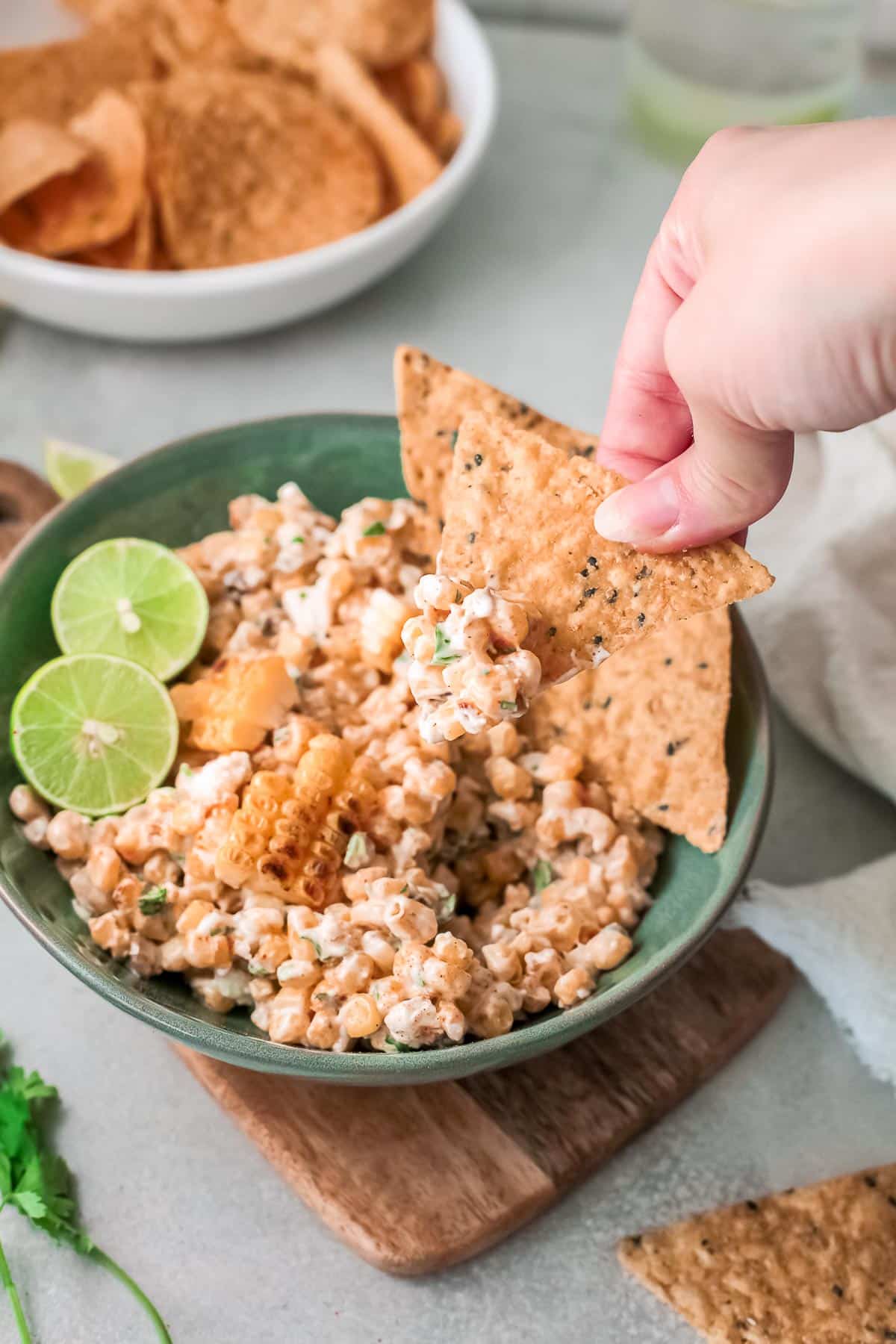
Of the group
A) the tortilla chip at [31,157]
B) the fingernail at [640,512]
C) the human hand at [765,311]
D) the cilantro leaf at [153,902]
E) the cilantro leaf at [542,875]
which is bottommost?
the cilantro leaf at [542,875]

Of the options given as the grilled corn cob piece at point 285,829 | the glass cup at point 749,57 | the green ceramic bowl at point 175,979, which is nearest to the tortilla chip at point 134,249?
the green ceramic bowl at point 175,979

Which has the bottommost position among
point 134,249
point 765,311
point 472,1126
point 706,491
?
point 472,1126

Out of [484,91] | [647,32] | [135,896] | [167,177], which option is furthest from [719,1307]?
[647,32]

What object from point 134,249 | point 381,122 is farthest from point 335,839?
point 381,122

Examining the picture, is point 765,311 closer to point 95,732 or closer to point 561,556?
point 561,556

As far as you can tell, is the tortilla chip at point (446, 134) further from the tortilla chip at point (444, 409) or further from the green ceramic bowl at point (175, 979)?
the tortilla chip at point (444, 409)

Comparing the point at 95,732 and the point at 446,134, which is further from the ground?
the point at 446,134

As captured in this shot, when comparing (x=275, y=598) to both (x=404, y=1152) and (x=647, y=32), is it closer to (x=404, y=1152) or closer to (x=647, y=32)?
(x=404, y=1152)
